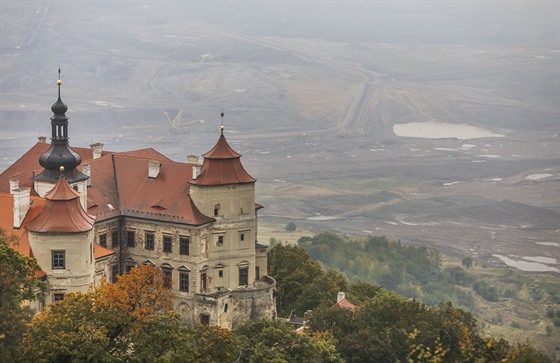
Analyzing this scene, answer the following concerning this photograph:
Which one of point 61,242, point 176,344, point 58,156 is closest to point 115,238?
point 58,156

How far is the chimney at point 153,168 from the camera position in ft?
262

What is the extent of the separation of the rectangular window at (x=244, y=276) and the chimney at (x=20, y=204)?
568 inches

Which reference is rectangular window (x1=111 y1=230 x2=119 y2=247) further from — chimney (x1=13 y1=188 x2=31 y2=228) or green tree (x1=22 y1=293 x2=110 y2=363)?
green tree (x1=22 y1=293 x2=110 y2=363)

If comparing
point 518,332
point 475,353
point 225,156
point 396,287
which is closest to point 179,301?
point 225,156

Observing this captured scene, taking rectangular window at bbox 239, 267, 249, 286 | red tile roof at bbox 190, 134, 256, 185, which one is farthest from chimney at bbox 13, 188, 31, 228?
rectangular window at bbox 239, 267, 249, 286

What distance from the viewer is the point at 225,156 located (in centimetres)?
7756

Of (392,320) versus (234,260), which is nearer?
(392,320)

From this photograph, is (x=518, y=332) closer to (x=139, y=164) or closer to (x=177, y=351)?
(x=139, y=164)

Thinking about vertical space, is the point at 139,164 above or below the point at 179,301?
above

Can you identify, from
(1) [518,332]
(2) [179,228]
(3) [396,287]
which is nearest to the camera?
(2) [179,228]

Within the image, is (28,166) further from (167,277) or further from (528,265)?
(528,265)

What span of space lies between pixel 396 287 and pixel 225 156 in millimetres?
67760

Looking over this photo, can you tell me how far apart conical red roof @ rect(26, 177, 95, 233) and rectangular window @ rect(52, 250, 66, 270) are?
49.6 inches

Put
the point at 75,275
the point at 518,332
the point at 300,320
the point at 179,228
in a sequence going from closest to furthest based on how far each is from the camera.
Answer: the point at 75,275, the point at 179,228, the point at 300,320, the point at 518,332
